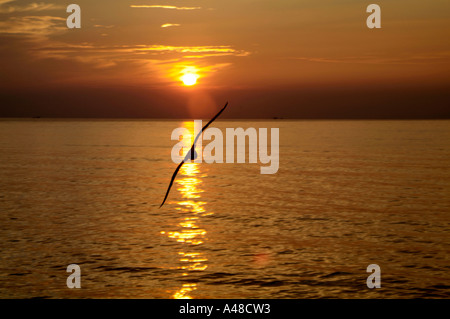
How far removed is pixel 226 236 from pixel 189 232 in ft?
4.60

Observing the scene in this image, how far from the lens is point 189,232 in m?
18.5

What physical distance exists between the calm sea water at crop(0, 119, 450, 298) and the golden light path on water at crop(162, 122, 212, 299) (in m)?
0.06

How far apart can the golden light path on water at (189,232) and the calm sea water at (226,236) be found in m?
0.06

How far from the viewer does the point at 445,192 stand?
27328 mm

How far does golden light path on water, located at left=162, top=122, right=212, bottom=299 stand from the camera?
551 inches

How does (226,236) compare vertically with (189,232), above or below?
below

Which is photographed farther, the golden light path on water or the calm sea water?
the golden light path on water

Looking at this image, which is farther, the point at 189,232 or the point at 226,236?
the point at 189,232

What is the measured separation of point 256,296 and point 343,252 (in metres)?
4.70

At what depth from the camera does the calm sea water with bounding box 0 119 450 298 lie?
42.2ft

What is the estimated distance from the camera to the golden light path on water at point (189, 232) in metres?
14.0

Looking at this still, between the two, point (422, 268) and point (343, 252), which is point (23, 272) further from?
point (422, 268)
